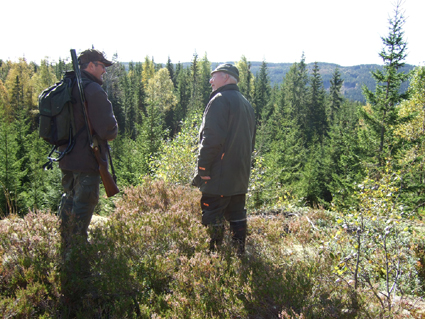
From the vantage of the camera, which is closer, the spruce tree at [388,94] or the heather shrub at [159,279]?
the heather shrub at [159,279]

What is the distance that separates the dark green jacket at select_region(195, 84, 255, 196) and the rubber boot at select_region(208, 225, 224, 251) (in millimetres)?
423

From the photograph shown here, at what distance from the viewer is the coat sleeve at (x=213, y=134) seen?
10.5ft

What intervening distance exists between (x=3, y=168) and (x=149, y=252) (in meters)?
16.2

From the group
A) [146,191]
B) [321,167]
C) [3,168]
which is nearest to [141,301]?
[146,191]

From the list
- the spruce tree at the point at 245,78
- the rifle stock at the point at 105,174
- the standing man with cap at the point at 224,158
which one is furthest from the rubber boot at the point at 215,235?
the spruce tree at the point at 245,78

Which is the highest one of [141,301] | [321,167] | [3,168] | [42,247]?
[42,247]

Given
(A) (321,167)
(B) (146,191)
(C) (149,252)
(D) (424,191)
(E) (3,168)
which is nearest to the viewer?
(C) (149,252)

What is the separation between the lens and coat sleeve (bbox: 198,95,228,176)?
320cm

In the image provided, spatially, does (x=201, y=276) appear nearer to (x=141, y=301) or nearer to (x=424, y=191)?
(x=141, y=301)

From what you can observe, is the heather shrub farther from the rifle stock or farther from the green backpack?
the green backpack

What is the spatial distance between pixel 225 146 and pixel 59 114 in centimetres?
178

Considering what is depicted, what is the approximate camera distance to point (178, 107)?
200ft

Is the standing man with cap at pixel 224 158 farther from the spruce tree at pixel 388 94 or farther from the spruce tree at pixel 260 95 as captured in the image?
the spruce tree at pixel 260 95

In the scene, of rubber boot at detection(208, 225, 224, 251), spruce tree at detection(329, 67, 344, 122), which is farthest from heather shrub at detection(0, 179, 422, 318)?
spruce tree at detection(329, 67, 344, 122)
